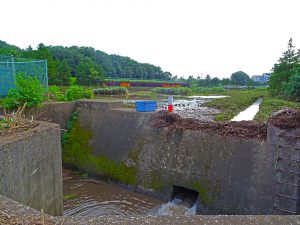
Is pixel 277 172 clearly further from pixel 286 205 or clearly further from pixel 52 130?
pixel 52 130

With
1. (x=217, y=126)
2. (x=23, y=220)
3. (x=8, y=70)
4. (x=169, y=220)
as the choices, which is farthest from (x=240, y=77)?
(x=23, y=220)

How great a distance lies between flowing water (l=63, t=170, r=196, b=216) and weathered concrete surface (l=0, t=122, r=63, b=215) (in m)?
1.13

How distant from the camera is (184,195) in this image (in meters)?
8.23

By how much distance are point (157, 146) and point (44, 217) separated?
20.6ft

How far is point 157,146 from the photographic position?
8.81 m

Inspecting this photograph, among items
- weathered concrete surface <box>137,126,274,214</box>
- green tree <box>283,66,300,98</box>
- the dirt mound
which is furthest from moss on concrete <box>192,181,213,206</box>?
green tree <box>283,66,300,98</box>

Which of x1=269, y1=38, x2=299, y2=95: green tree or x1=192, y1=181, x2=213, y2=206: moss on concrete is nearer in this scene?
x1=192, y1=181, x2=213, y2=206: moss on concrete

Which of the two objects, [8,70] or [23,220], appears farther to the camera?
[8,70]

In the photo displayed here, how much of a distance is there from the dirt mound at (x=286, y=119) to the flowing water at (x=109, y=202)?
3312mm

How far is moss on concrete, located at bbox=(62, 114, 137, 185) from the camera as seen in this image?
9102mm

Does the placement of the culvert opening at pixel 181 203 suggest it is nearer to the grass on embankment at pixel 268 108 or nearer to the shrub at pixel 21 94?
the grass on embankment at pixel 268 108

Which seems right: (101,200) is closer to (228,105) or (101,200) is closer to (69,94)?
(69,94)

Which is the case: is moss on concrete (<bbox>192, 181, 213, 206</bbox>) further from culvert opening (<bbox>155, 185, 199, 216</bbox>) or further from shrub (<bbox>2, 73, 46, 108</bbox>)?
shrub (<bbox>2, 73, 46, 108</bbox>)

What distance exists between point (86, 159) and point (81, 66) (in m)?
37.2
